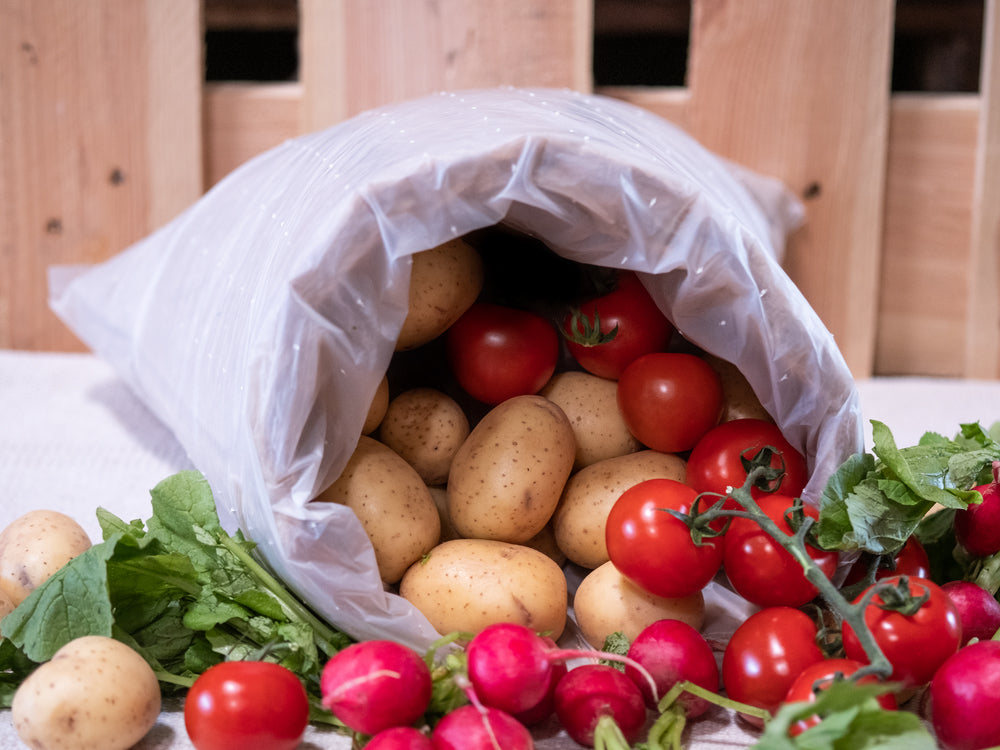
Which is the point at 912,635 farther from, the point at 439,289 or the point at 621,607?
the point at 439,289

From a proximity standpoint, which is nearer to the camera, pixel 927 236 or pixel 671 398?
pixel 671 398

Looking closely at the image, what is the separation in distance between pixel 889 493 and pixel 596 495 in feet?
0.65

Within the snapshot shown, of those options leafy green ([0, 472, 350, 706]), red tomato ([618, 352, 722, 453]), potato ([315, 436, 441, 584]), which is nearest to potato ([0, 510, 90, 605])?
leafy green ([0, 472, 350, 706])

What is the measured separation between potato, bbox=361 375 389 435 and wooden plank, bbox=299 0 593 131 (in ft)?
2.41

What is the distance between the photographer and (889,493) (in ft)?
1.98

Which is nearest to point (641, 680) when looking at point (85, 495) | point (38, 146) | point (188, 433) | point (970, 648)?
point (970, 648)

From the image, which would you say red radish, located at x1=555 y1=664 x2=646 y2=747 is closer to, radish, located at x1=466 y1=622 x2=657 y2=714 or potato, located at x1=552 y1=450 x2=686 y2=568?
radish, located at x1=466 y1=622 x2=657 y2=714

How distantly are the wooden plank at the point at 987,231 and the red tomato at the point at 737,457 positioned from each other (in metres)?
0.86

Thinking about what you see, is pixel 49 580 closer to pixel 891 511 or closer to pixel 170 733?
pixel 170 733

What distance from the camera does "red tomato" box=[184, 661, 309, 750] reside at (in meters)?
0.51

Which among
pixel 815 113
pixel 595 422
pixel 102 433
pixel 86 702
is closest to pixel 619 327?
pixel 595 422

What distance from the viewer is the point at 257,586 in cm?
63

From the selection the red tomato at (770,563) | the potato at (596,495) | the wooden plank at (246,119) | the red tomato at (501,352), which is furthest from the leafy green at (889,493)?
the wooden plank at (246,119)

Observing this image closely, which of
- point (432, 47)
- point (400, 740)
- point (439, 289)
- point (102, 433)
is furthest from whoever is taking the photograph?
point (432, 47)
